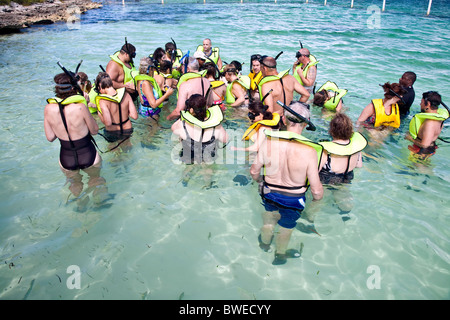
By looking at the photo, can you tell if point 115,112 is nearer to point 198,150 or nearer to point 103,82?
point 103,82

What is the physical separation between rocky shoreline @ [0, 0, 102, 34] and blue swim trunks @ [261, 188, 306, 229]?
68.8 feet

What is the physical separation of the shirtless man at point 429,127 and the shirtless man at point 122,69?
19.3 feet

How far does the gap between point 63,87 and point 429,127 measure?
19.3ft

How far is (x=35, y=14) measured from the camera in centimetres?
2178

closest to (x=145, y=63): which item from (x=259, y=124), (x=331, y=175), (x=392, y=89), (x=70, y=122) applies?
(x=70, y=122)

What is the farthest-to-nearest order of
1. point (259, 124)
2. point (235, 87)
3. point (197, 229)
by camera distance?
point (235, 87) → point (259, 124) → point (197, 229)

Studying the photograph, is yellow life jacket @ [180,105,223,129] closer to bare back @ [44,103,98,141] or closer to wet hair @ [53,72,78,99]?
bare back @ [44,103,98,141]

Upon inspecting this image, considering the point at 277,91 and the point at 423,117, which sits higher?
the point at 277,91

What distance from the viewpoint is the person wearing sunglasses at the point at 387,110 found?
546 centimetres

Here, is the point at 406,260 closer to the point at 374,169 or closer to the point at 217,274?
the point at 374,169

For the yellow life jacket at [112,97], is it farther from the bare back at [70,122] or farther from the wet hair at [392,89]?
the wet hair at [392,89]

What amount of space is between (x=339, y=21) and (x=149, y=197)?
21158 millimetres

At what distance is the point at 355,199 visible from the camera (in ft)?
15.0

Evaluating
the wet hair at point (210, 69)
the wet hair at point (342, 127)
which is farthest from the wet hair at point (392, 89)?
the wet hair at point (210, 69)
